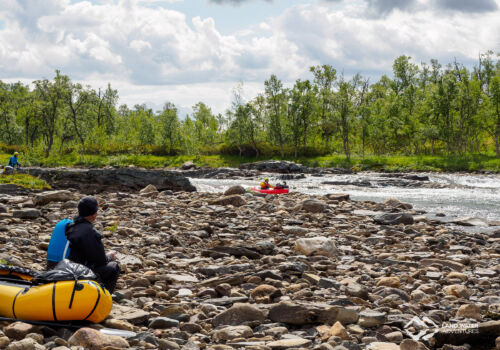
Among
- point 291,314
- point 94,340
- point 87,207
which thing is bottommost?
point 291,314

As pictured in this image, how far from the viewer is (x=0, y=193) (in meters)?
19.7

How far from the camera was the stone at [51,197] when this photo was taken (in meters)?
17.3

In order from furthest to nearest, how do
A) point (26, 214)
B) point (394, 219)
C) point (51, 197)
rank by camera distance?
point (51, 197), point (394, 219), point (26, 214)

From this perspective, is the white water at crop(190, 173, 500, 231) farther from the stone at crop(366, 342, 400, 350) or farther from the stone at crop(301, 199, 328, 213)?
the stone at crop(366, 342, 400, 350)

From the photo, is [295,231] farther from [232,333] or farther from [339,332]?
[232,333]

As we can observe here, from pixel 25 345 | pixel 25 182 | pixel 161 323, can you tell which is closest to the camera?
pixel 25 345

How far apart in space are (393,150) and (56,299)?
83.1 metres

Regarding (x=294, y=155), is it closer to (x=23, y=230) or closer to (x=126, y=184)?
(x=126, y=184)

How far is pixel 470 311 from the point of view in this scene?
648 centimetres

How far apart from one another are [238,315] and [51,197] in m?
13.8

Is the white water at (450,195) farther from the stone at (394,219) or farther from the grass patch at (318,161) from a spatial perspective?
the grass patch at (318,161)

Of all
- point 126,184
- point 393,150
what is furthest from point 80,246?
point 393,150

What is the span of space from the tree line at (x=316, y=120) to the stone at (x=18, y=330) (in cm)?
Result: 6320

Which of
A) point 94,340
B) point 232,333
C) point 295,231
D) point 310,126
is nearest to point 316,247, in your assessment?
point 295,231
